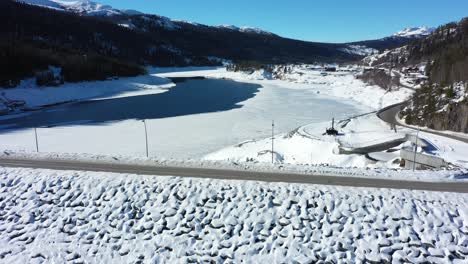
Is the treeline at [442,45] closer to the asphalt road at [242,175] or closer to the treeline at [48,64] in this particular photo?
the asphalt road at [242,175]

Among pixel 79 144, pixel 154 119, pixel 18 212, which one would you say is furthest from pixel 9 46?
pixel 18 212

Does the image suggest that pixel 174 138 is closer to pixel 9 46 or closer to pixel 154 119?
pixel 154 119

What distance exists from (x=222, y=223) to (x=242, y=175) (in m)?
3.77

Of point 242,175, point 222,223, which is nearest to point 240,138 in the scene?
point 242,175

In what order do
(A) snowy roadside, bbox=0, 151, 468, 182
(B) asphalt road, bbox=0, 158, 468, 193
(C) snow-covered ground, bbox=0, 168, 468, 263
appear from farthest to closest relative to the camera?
(A) snowy roadside, bbox=0, 151, 468, 182 → (B) asphalt road, bbox=0, 158, 468, 193 → (C) snow-covered ground, bbox=0, 168, 468, 263

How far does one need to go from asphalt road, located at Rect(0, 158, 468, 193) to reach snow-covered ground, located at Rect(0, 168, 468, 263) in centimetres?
86

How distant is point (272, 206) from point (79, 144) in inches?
1111

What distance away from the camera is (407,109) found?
51812 mm

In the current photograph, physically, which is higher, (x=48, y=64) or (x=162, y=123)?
(x=48, y=64)

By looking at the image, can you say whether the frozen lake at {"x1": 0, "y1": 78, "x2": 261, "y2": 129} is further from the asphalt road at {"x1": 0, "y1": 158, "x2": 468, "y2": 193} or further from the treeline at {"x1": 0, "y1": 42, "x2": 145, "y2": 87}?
the asphalt road at {"x1": 0, "y1": 158, "x2": 468, "y2": 193}

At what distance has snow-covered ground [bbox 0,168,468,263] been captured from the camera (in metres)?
11.7

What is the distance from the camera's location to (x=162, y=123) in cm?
4759

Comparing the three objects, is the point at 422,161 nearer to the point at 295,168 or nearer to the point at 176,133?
the point at 295,168

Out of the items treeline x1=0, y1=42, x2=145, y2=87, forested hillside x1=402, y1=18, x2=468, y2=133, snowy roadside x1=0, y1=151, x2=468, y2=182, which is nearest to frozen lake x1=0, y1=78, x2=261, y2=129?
treeline x1=0, y1=42, x2=145, y2=87
